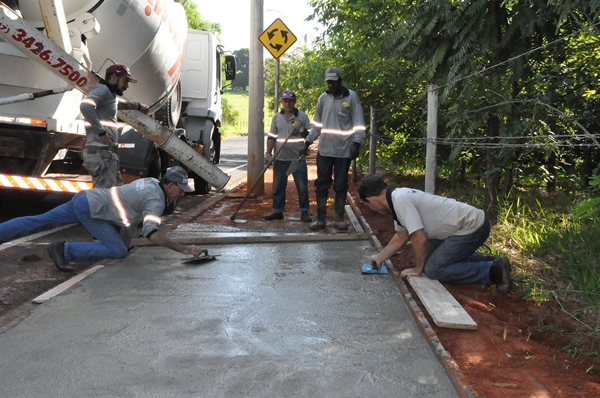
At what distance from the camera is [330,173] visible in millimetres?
8242

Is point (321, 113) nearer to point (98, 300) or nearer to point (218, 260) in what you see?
point (218, 260)

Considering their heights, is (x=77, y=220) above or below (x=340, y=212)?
above

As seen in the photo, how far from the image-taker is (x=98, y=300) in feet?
16.4

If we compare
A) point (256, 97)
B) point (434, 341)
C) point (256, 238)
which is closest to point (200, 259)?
point (256, 238)

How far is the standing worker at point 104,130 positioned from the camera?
7320mm

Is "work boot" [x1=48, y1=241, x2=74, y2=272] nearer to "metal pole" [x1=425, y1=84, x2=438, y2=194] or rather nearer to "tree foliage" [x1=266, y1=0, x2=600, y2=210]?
"metal pole" [x1=425, y1=84, x2=438, y2=194]

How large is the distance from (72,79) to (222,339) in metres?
4.34

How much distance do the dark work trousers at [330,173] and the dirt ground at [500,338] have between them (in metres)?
1.47

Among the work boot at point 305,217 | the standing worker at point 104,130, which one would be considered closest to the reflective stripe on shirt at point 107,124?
the standing worker at point 104,130

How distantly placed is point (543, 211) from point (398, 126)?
5342 millimetres

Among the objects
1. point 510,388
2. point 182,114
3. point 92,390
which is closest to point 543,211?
point 510,388

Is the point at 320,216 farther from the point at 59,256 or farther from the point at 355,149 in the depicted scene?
the point at 59,256

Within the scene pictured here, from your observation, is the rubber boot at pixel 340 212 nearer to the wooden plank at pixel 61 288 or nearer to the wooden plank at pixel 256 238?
the wooden plank at pixel 256 238

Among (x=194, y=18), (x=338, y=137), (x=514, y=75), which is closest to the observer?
(x=514, y=75)
